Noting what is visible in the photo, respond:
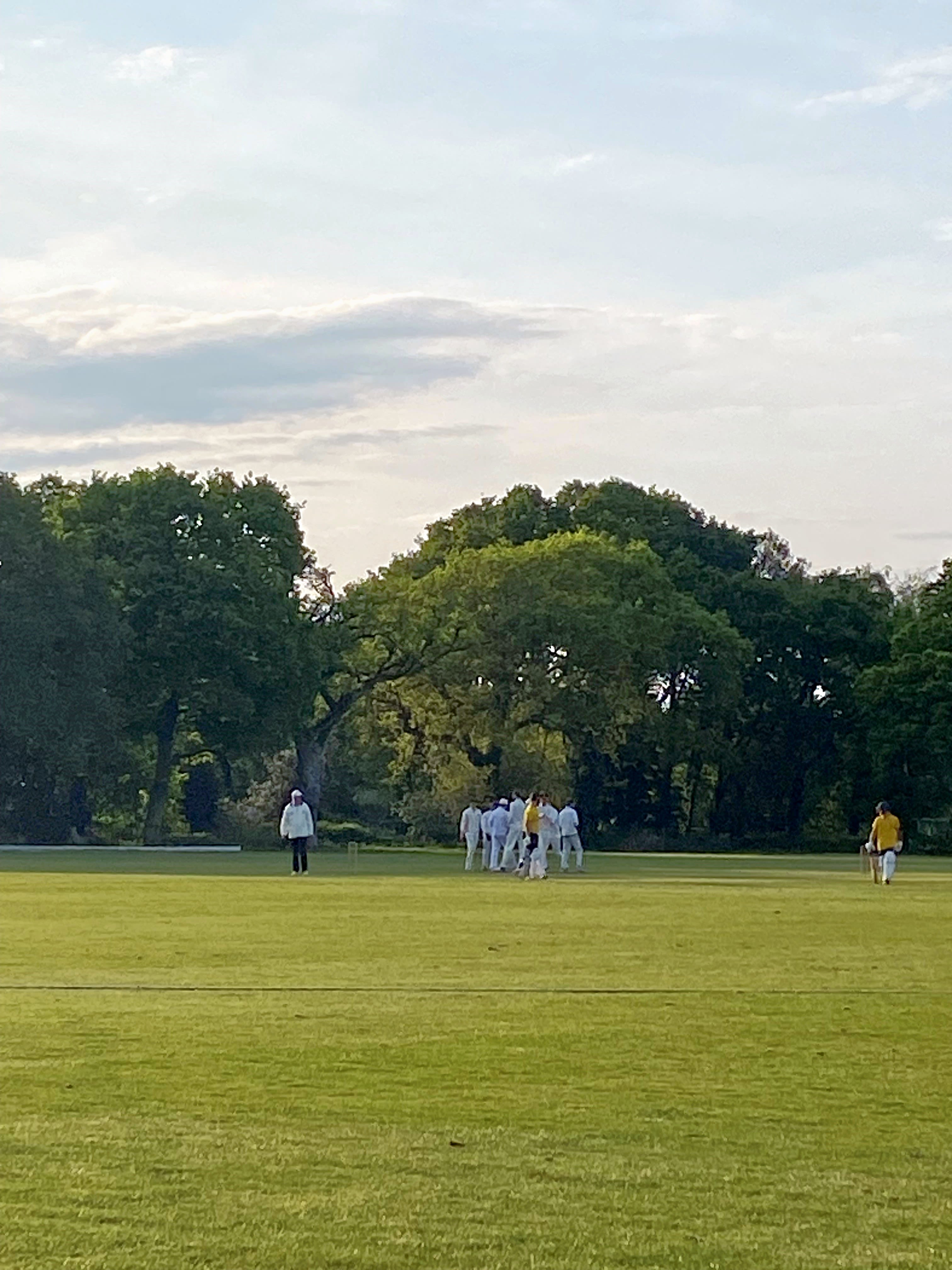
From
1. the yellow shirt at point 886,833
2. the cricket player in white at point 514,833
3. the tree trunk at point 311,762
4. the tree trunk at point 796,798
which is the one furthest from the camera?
the tree trunk at point 796,798

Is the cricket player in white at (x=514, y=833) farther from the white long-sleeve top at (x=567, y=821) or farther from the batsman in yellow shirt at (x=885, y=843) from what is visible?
the batsman in yellow shirt at (x=885, y=843)

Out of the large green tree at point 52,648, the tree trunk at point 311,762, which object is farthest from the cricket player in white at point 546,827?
the tree trunk at point 311,762

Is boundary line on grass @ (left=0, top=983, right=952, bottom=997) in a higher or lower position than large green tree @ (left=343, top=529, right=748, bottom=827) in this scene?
lower

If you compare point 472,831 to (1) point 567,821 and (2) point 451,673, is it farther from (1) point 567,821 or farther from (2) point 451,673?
(2) point 451,673

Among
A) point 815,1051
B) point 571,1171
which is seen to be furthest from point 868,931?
point 571,1171

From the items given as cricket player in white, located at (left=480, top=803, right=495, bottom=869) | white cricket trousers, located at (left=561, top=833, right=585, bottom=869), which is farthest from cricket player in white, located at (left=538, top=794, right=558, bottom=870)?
cricket player in white, located at (left=480, top=803, right=495, bottom=869)

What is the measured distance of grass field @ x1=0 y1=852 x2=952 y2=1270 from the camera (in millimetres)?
7230

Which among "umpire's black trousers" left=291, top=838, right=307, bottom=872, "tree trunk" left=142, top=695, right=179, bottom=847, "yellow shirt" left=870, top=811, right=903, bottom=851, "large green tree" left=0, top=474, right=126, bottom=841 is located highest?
"large green tree" left=0, top=474, right=126, bottom=841

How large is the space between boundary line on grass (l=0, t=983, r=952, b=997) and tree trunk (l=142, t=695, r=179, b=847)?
60374 mm

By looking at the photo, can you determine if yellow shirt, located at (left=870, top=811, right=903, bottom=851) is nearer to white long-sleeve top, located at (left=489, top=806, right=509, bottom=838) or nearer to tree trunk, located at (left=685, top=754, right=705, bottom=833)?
white long-sleeve top, located at (left=489, top=806, right=509, bottom=838)

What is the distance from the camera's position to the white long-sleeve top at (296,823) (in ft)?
139

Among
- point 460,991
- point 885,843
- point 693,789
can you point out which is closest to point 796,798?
point 693,789

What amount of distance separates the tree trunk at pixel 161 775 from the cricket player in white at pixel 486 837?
26435 mm

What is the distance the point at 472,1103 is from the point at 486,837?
39841 mm
